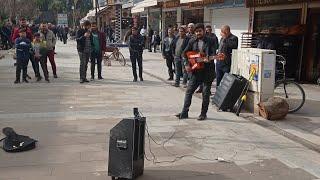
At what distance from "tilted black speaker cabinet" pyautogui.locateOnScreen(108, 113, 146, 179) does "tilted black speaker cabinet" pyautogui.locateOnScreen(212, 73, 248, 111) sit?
415 centimetres

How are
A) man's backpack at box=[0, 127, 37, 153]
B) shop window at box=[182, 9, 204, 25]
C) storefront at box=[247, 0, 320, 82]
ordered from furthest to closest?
shop window at box=[182, 9, 204, 25], storefront at box=[247, 0, 320, 82], man's backpack at box=[0, 127, 37, 153]

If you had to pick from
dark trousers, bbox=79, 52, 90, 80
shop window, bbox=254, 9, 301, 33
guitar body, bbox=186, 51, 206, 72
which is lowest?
dark trousers, bbox=79, 52, 90, 80

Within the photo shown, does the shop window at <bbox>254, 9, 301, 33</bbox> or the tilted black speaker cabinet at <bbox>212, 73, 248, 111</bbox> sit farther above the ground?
the shop window at <bbox>254, 9, 301, 33</bbox>

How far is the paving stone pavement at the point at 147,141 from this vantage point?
567 centimetres

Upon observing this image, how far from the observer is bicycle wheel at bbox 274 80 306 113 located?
9120mm

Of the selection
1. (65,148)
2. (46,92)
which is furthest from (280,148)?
(46,92)

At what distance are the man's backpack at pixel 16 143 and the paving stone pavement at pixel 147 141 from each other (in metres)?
0.12

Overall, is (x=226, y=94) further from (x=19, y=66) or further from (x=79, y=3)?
(x=79, y=3)

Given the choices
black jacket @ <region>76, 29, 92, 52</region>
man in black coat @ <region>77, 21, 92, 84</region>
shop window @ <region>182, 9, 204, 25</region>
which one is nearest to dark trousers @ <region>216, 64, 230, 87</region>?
man in black coat @ <region>77, 21, 92, 84</region>

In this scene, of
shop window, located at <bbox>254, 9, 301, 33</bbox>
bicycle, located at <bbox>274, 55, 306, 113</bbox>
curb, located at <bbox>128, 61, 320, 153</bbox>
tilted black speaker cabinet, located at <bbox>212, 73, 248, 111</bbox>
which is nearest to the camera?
curb, located at <bbox>128, 61, 320, 153</bbox>

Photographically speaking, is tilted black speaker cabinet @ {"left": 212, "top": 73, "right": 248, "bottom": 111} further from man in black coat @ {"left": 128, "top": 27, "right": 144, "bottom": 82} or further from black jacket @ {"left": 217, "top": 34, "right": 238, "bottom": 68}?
man in black coat @ {"left": 128, "top": 27, "right": 144, "bottom": 82}

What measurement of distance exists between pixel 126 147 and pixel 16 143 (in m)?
2.20

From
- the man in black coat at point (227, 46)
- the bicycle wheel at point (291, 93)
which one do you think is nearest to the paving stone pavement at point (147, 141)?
the man in black coat at point (227, 46)

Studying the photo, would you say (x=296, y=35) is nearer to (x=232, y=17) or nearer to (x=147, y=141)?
(x=232, y=17)
